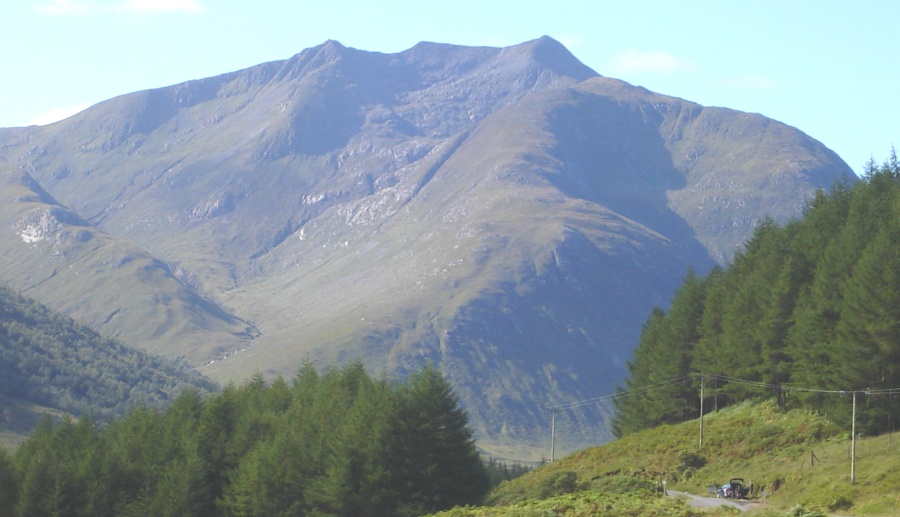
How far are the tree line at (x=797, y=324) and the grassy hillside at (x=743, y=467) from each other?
2565mm

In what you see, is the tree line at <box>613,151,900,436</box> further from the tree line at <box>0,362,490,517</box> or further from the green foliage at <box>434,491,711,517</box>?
the tree line at <box>0,362,490,517</box>

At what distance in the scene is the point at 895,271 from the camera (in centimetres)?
6819

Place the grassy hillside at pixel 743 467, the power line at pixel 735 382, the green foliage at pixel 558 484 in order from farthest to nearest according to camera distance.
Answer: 1. the power line at pixel 735 382
2. the green foliage at pixel 558 484
3. the grassy hillside at pixel 743 467

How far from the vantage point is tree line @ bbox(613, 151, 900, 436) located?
67875 mm

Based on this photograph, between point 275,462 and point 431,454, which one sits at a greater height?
point 275,462

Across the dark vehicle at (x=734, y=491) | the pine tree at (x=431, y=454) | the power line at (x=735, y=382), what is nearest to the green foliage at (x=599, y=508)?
the dark vehicle at (x=734, y=491)

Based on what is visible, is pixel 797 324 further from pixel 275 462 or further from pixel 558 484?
pixel 275 462

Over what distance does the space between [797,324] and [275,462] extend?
37.3 metres

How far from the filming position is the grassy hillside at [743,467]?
5169 cm

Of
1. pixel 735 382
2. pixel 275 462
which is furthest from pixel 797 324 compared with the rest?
pixel 275 462

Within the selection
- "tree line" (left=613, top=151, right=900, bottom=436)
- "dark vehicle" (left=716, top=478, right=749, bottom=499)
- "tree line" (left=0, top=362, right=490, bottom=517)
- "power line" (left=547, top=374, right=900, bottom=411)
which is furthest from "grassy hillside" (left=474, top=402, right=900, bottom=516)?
"tree line" (left=0, top=362, right=490, bottom=517)

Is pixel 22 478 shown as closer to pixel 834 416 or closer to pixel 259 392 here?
pixel 259 392

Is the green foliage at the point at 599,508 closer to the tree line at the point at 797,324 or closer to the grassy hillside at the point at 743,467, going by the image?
the grassy hillside at the point at 743,467

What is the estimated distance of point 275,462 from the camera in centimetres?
7612
